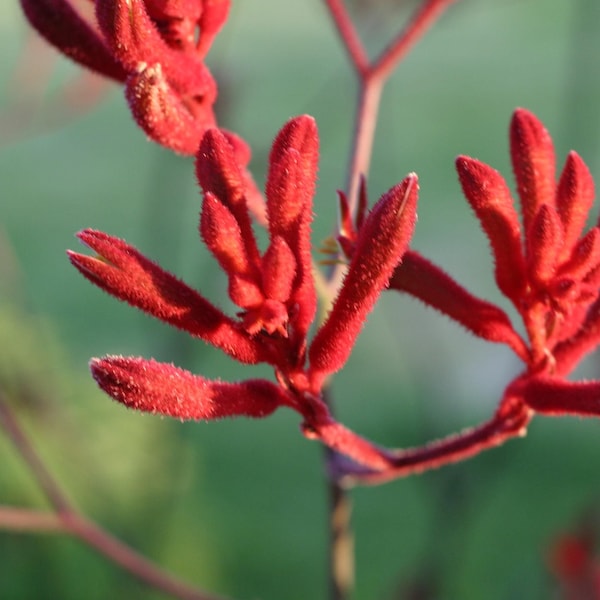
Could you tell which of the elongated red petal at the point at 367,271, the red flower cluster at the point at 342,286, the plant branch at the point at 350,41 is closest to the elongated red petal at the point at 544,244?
the red flower cluster at the point at 342,286

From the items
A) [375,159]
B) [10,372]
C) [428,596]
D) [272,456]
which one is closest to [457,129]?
[375,159]

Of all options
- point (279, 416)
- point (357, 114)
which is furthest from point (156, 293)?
point (279, 416)

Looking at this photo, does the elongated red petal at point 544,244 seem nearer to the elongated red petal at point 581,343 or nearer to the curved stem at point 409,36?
the elongated red petal at point 581,343

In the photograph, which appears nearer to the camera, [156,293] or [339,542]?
[156,293]

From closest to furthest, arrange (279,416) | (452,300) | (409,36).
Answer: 1. (452,300)
2. (409,36)
3. (279,416)

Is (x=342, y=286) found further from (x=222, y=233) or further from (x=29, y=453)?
(x=29, y=453)

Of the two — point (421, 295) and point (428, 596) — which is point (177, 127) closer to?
point (421, 295)

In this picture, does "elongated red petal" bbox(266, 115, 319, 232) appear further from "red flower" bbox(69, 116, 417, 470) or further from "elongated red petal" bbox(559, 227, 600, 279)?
"elongated red petal" bbox(559, 227, 600, 279)
